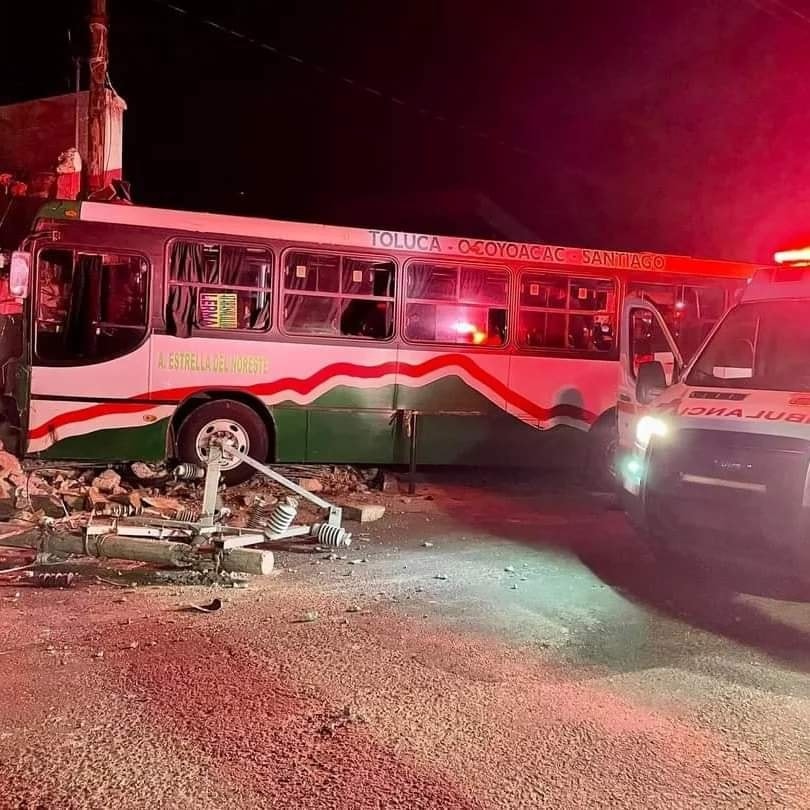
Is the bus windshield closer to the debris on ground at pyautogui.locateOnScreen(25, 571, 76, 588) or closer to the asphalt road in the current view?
the asphalt road

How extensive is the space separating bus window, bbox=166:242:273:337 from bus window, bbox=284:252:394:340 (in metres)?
0.31

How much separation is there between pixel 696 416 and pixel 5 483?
21.4 ft

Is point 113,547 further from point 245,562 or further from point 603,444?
point 603,444

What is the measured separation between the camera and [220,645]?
16.2 ft

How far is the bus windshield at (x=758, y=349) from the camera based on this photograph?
652cm

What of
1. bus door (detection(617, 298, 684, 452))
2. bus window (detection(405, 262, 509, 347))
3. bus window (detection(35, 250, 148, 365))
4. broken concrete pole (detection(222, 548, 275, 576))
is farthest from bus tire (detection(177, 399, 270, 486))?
bus door (detection(617, 298, 684, 452))

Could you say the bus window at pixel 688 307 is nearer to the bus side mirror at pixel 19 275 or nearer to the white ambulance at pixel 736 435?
the white ambulance at pixel 736 435

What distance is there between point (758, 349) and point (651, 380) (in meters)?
0.87

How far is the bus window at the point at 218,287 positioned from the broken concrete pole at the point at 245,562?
3.73 meters

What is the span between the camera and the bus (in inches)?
356

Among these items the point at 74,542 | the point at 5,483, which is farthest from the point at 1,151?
the point at 74,542

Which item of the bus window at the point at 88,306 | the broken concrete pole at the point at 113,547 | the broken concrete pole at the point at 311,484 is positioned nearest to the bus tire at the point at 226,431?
the broken concrete pole at the point at 311,484

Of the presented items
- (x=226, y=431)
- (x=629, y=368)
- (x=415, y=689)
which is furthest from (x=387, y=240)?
(x=415, y=689)

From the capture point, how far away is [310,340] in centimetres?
977
